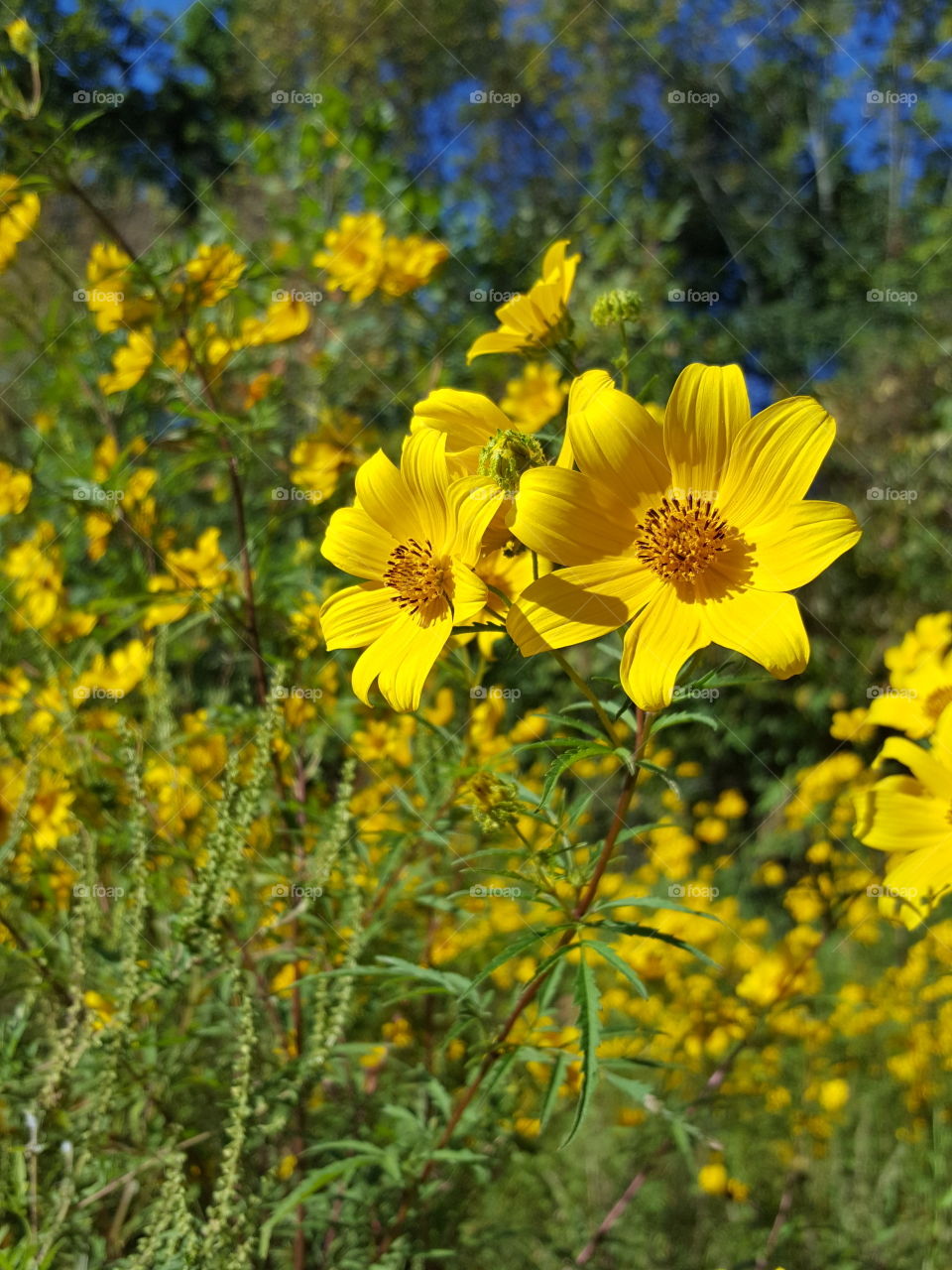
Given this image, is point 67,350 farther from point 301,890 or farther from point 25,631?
point 301,890

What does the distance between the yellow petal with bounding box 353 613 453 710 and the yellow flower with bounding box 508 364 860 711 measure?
0.10 m

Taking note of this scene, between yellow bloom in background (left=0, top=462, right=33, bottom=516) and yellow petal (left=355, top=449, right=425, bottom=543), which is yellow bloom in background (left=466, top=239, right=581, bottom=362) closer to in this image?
yellow petal (left=355, top=449, right=425, bottom=543)

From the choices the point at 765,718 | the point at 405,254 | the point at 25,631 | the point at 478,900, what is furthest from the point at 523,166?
the point at 478,900

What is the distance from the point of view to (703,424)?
38.6 inches

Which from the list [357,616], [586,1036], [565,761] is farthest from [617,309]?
[586,1036]

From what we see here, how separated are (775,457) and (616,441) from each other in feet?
0.55

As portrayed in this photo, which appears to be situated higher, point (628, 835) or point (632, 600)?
point (632, 600)

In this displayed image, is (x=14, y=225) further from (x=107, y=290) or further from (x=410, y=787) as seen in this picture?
(x=410, y=787)

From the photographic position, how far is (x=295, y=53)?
23.3 feet

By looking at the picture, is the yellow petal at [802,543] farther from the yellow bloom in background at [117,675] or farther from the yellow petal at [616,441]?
the yellow bloom in background at [117,675]

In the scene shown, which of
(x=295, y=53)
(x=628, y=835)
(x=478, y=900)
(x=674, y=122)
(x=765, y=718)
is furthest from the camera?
(x=674, y=122)

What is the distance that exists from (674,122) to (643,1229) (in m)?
9.93

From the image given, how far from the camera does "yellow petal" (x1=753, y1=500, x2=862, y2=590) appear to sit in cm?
91

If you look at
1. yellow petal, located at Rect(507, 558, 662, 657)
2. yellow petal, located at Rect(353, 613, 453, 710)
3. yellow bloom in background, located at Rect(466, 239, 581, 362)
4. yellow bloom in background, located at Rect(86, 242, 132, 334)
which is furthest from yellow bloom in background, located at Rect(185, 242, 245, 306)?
yellow petal, located at Rect(507, 558, 662, 657)
